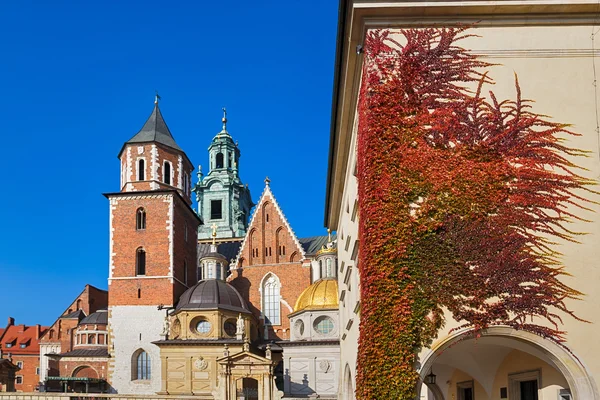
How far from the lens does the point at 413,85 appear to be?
12062 millimetres

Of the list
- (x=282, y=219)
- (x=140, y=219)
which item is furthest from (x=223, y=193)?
(x=140, y=219)

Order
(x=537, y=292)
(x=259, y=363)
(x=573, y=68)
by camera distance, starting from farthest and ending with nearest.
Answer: (x=259, y=363)
(x=573, y=68)
(x=537, y=292)

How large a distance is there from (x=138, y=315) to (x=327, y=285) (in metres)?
12.0

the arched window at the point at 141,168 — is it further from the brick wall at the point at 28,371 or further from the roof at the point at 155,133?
the brick wall at the point at 28,371

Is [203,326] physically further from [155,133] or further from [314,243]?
[314,243]

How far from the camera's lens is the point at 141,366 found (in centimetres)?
4441

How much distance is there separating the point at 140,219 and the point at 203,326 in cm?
843

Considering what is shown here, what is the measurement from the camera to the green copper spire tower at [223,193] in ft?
250

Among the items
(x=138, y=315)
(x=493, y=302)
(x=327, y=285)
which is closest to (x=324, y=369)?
(x=327, y=285)

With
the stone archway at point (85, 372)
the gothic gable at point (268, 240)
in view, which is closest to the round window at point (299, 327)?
the gothic gable at point (268, 240)

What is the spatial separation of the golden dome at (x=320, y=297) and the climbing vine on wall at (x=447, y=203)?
31.3 meters

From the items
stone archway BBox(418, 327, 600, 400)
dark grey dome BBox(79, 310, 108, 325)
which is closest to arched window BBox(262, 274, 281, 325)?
dark grey dome BBox(79, 310, 108, 325)

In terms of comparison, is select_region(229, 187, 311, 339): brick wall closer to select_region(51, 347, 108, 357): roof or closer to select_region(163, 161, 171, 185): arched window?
select_region(163, 161, 171, 185): arched window

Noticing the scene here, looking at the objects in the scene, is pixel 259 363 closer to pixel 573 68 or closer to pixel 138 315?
pixel 138 315
